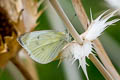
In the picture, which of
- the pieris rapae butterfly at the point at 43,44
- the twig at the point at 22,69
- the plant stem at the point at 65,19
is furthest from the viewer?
the twig at the point at 22,69

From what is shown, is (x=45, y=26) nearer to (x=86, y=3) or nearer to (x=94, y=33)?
(x=86, y=3)

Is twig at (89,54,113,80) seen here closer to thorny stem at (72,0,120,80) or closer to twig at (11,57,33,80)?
thorny stem at (72,0,120,80)

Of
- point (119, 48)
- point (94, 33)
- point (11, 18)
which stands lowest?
point (119, 48)

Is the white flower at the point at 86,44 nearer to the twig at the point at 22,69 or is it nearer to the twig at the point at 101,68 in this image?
the twig at the point at 101,68

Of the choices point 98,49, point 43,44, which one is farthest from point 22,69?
point 98,49

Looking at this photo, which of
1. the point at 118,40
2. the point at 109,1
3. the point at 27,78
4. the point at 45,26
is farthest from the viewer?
the point at 45,26

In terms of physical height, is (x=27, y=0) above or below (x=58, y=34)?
above

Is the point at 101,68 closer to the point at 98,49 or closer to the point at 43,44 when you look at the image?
the point at 98,49

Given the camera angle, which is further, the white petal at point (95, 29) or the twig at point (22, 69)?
the twig at point (22, 69)

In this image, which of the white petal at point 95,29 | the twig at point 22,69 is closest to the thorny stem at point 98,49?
the white petal at point 95,29

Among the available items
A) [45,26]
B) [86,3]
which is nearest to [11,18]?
[86,3]
